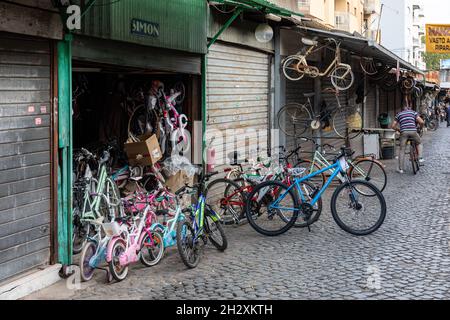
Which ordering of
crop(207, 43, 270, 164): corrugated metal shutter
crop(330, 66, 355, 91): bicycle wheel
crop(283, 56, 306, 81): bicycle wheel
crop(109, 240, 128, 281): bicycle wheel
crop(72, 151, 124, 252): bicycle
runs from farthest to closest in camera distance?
crop(330, 66, 355, 91): bicycle wheel, crop(283, 56, 306, 81): bicycle wheel, crop(207, 43, 270, 164): corrugated metal shutter, crop(72, 151, 124, 252): bicycle, crop(109, 240, 128, 281): bicycle wheel

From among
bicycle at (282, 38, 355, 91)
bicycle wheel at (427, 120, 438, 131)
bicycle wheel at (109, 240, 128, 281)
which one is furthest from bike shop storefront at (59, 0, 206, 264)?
bicycle wheel at (427, 120, 438, 131)

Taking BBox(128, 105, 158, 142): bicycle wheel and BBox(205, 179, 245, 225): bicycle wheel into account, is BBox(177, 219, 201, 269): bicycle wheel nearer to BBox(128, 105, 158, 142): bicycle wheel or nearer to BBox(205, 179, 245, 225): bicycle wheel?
BBox(205, 179, 245, 225): bicycle wheel

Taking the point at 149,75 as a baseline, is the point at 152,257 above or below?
below

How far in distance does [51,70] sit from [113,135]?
13.2 feet

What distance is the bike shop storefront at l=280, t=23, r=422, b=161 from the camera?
14281 millimetres

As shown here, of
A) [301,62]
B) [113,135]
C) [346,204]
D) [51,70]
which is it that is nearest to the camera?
[51,70]

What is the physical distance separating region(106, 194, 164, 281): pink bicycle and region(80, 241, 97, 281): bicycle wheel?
264mm

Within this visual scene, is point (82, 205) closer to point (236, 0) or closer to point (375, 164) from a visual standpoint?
point (236, 0)

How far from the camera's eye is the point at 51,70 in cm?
656

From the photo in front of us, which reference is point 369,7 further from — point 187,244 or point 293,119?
point 187,244

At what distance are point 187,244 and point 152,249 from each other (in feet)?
1.64

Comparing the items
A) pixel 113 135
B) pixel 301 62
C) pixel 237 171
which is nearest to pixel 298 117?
pixel 301 62

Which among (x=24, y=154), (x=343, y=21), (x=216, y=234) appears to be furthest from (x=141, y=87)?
(x=343, y=21)

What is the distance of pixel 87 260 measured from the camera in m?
6.66
